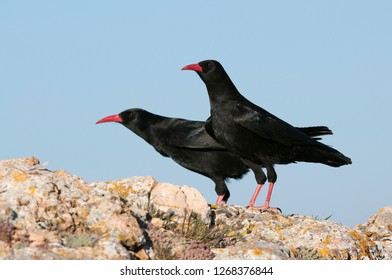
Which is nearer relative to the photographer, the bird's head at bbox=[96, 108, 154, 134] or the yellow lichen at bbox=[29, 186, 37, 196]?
the yellow lichen at bbox=[29, 186, 37, 196]

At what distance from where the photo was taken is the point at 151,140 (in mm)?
14500

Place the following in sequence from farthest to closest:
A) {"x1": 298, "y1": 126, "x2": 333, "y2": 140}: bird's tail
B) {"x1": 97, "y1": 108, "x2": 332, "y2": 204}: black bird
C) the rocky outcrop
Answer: {"x1": 298, "y1": 126, "x2": 333, "y2": 140}: bird's tail
{"x1": 97, "y1": 108, "x2": 332, "y2": 204}: black bird
the rocky outcrop

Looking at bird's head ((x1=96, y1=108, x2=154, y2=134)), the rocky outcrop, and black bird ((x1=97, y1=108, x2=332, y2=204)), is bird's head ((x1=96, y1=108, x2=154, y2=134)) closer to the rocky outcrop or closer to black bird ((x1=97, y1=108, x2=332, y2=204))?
black bird ((x1=97, y1=108, x2=332, y2=204))

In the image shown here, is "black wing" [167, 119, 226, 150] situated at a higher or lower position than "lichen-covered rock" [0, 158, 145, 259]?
higher

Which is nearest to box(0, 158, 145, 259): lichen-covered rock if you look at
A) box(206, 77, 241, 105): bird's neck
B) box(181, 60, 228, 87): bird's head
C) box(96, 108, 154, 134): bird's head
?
box(206, 77, 241, 105): bird's neck

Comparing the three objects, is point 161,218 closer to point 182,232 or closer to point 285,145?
point 182,232

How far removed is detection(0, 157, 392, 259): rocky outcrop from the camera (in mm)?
6887

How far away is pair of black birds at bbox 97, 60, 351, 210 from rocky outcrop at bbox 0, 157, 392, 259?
5.93 ft

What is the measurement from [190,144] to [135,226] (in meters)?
6.32

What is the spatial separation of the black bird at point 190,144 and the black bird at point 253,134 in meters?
0.52

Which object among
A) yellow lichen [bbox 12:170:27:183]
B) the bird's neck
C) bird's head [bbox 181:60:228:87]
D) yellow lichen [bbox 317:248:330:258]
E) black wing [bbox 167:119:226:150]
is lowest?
yellow lichen [bbox 317:248:330:258]

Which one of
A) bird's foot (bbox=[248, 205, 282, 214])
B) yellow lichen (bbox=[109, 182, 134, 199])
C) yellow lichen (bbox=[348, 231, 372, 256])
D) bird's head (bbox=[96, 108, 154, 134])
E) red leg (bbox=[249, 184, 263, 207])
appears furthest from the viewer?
bird's head (bbox=[96, 108, 154, 134])

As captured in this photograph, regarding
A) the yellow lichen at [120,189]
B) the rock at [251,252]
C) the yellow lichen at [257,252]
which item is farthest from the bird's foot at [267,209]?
the yellow lichen at [257,252]
